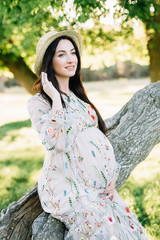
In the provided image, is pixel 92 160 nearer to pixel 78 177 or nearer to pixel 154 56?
pixel 78 177

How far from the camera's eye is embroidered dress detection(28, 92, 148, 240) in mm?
2246

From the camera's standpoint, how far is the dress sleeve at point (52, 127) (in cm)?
223

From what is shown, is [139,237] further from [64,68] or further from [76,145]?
[64,68]

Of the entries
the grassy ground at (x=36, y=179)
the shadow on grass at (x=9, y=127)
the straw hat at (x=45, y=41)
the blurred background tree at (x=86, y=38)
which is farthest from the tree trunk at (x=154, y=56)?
the straw hat at (x=45, y=41)

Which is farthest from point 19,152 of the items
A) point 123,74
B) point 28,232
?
point 123,74

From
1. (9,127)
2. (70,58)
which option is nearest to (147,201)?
(70,58)

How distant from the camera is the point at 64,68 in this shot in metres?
2.65

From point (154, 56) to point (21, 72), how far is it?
14.1 ft

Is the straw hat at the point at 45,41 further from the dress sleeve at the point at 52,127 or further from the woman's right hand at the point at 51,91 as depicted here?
the dress sleeve at the point at 52,127

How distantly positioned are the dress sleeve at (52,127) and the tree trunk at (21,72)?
23.3 feet

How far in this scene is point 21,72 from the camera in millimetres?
9586

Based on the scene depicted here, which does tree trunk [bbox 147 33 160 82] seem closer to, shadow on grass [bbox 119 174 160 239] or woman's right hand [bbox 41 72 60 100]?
shadow on grass [bbox 119 174 160 239]

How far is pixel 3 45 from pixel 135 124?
724 cm

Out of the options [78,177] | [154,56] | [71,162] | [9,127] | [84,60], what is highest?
[154,56]
